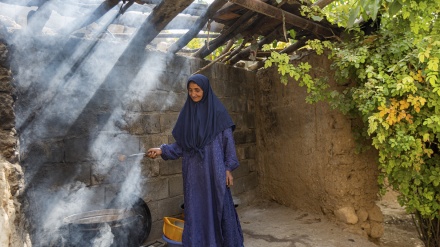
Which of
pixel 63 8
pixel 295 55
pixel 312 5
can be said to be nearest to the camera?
pixel 63 8

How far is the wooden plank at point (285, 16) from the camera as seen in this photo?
3.01 metres

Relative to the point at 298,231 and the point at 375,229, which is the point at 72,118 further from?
the point at 375,229

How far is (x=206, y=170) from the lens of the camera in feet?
9.39

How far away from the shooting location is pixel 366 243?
3482 mm

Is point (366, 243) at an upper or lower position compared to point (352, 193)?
lower

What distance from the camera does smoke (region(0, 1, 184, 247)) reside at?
104 inches

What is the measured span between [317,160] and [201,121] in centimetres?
176

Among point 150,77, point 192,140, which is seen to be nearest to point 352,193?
point 192,140

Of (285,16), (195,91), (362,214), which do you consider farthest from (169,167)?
(362,214)

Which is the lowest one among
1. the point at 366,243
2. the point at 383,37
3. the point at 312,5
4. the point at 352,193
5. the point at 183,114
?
the point at 366,243

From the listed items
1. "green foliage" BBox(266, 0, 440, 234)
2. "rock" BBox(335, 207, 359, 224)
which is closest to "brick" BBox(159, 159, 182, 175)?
"green foliage" BBox(266, 0, 440, 234)

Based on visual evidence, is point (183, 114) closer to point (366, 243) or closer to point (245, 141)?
point (245, 141)

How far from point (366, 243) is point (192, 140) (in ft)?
7.25

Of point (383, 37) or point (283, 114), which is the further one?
point (283, 114)
